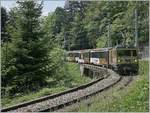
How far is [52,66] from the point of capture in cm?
2861

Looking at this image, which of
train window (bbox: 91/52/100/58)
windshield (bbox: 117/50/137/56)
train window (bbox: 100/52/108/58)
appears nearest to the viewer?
windshield (bbox: 117/50/137/56)

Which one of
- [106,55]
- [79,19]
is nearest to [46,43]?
[106,55]

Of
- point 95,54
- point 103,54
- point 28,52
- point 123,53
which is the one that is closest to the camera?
point 28,52

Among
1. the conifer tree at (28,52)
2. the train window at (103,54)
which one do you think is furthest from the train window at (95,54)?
the conifer tree at (28,52)

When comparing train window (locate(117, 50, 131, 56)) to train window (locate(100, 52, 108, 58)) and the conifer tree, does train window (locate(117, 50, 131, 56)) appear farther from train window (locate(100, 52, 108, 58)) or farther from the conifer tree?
the conifer tree


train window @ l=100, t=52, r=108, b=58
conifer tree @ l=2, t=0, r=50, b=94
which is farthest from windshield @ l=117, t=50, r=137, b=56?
conifer tree @ l=2, t=0, r=50, b=94

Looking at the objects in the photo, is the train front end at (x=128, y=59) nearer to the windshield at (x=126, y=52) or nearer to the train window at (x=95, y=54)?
the windshield at (x=126, y=52)

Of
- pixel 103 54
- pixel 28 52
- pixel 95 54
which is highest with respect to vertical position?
pixel 28 52

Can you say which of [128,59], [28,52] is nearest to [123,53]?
[128,59]

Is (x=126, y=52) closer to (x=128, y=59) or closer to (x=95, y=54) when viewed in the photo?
(x=128, y=59)

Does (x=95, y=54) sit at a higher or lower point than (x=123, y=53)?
lower

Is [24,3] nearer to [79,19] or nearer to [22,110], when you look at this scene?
[22,110]

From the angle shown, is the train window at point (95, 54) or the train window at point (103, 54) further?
the train window at point (95, 54)

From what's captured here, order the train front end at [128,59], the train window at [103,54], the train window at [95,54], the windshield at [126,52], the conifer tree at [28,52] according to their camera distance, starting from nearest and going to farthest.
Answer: the conifer tree at [28,52] < the train front end at [128,59] < the windshield at [126,52] < the train window at [103,54] < the train window at [95,54]
